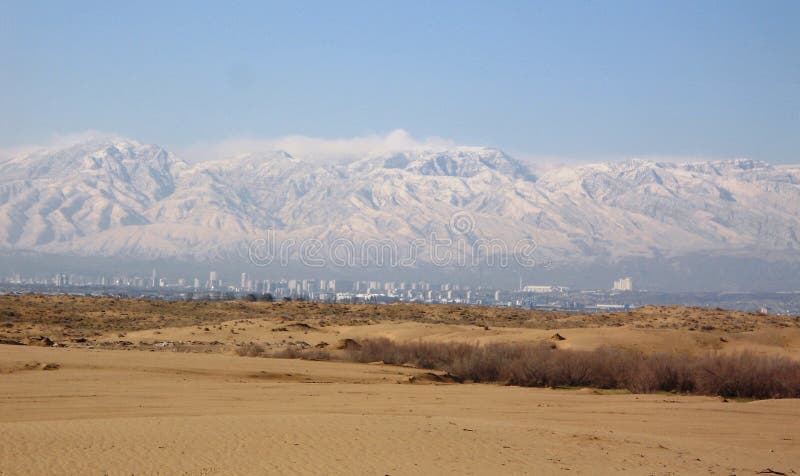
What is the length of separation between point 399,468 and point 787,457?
8881 mm

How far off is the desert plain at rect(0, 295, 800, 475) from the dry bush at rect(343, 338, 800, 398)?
93 cm

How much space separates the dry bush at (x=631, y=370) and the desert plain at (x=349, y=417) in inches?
36.7

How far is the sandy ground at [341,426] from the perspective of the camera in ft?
60.8

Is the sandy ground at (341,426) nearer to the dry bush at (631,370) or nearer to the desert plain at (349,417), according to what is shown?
the desert plain at (349,417)

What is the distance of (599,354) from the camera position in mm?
38781

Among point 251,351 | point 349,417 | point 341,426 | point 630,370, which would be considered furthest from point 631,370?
point 341,426

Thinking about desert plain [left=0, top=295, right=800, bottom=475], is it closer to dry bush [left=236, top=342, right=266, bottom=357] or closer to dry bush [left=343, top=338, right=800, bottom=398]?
dry bush [left=236, top=342, right=266, bottom=357]

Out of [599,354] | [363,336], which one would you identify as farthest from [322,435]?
[363,336]

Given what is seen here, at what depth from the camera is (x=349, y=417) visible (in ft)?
76.7

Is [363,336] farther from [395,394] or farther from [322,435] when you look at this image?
[322,435]

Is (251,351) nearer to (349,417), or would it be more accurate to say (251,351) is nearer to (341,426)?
(349,417)

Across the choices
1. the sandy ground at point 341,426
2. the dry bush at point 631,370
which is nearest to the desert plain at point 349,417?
the sandy ground at point 341,426

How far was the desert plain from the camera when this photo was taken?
18781mm

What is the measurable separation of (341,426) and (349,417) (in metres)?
1.50
